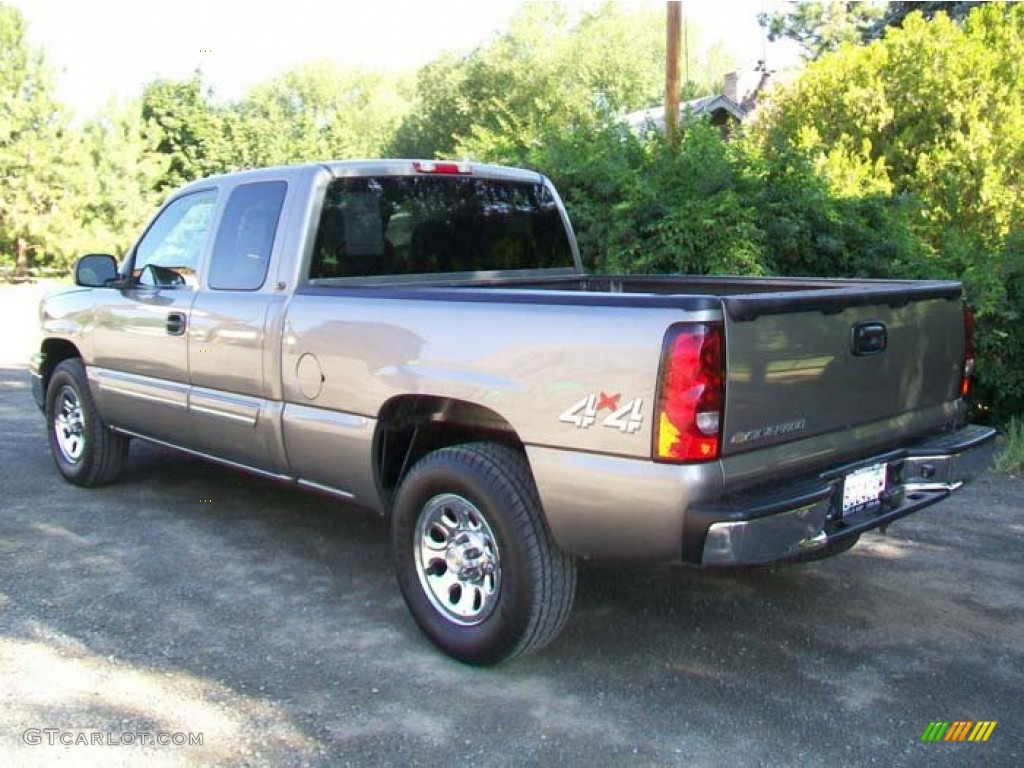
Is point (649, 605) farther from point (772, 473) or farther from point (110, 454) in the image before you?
point (110, 454)

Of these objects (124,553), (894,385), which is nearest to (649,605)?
(894,385)

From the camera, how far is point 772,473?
3.27m

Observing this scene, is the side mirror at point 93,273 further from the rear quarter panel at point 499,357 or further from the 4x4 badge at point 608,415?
the 4x4 badge at point 608,415

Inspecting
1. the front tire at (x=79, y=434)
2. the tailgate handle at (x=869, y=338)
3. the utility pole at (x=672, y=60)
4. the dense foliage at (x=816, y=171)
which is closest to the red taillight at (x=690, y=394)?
the tailgate handle at (x=869, y=338)

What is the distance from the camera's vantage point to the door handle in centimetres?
504

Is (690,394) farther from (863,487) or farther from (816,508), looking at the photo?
(863,487)

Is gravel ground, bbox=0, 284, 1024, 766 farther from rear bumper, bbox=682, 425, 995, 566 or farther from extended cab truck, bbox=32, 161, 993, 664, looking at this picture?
rear bumper, bbox=682, 425, 995, 566

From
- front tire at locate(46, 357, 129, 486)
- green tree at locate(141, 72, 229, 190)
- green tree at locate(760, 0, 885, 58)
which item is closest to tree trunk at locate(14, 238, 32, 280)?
green tree at locate(141, 72, 229, 190)

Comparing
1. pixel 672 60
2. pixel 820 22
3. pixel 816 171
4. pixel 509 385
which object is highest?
pixel 820 22

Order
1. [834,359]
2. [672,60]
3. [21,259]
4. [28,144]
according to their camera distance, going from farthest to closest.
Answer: [21,259] < [28,144] < [672,60] < [834,359]

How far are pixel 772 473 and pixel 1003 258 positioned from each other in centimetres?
588

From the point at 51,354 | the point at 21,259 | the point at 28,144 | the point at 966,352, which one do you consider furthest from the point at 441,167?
the point at 21,259

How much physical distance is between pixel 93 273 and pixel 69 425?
1.19 meters

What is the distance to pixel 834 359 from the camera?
3424 millimetres
